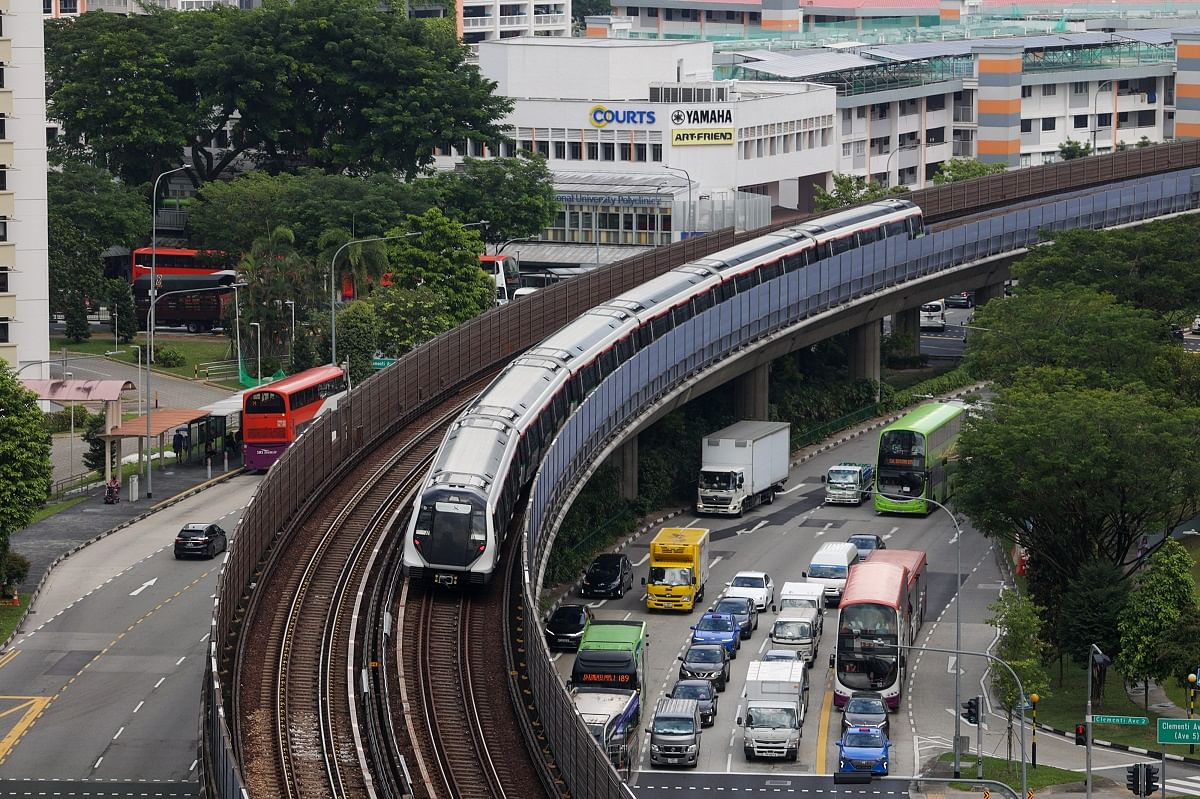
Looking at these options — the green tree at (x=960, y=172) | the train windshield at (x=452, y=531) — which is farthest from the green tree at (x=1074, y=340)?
the green tree at (x=960, y=172)

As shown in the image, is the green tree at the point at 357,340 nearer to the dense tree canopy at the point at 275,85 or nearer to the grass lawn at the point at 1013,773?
the dense tree canopy at the point at 275,85

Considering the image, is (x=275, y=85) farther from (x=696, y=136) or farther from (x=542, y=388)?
(x=542, y=388)

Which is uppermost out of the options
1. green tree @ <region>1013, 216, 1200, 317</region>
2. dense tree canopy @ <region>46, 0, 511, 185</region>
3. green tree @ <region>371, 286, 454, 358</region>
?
dense tree canopy @ <region>46, 0, 511, 185</region>

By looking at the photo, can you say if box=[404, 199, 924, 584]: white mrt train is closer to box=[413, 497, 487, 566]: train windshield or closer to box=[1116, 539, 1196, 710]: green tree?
box=[413, 497, 487, 566]: train windshield

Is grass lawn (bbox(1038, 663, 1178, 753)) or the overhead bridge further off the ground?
the overhead bridge

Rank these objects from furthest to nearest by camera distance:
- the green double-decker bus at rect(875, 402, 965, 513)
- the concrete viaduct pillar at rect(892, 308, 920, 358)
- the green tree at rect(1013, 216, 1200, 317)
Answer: the concrete viaduct pillar at rect(892, 308, 920, 358) < the green tree at rect(1013, 216, 1200, 317) < the green double-decker bus at rect(875, 402, 965, 513)

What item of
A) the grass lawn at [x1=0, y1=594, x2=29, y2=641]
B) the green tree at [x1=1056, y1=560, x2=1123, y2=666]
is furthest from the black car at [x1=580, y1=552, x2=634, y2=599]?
the grass lawn at [x1=0, y1=594, x2=29, y2=641]

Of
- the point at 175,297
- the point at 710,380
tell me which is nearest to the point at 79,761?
the point at 710,380
